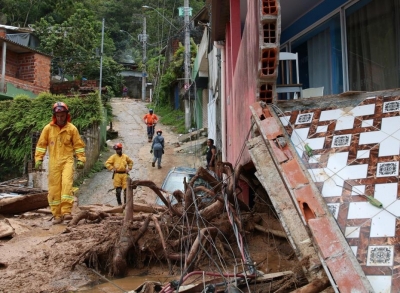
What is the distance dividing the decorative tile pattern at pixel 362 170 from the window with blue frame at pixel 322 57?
3.23 meters

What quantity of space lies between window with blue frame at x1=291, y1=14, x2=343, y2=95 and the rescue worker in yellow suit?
429 centimetres

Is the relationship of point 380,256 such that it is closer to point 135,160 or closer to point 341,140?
point 341,140

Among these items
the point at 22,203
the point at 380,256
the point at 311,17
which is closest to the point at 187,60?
the point at 311,17

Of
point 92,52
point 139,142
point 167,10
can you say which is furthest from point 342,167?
point 167,10

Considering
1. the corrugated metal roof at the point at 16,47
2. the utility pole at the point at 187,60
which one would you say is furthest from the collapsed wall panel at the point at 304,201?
the corrugated metal roof at the point at 16,47

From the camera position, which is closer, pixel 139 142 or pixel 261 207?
pixel 261 207

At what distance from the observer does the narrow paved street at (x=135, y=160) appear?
15383 millimetres

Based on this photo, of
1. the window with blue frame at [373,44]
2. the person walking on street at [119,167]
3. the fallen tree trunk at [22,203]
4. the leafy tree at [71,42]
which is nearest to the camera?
the window with blue frame at [373,44]

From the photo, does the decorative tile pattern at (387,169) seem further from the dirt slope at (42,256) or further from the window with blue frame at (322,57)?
the window with blue frame at (322,57)

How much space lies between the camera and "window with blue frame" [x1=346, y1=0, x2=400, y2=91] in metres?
6.98

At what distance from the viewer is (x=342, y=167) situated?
13.8ft

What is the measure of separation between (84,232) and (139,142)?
18.7 m

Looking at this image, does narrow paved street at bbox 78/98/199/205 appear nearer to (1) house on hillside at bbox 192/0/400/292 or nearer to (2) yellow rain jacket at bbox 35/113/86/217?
(2) yellow rain jacket at bbox 35/113/86/217

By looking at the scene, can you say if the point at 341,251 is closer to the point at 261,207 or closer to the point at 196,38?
the point at 261,207
